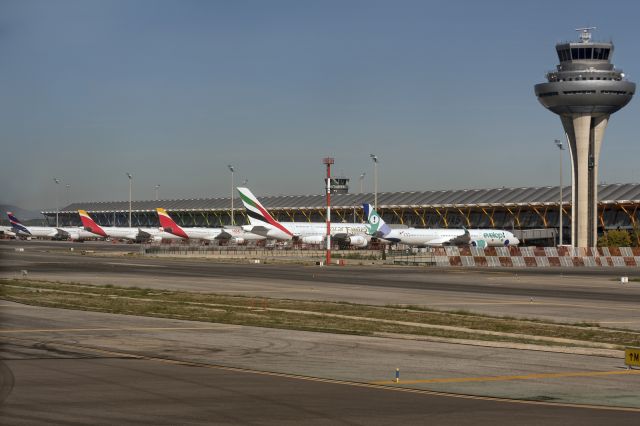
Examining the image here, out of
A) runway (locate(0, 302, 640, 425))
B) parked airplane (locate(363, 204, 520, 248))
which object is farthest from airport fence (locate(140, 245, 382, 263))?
runway (locate(0, 302, 640, 425))

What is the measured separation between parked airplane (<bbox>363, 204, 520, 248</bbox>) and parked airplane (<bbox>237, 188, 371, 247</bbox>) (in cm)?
403

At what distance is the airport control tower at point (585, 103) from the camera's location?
513 ft

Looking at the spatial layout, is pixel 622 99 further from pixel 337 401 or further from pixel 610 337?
pixel 337 401

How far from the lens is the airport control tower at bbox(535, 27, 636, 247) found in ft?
513

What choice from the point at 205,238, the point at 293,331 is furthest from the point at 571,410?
the point at 205,238

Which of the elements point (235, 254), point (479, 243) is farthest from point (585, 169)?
point (235, 254)

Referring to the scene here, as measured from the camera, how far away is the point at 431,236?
139 metres

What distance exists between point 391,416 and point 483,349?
12016 millimetres

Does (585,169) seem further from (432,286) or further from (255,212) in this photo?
(432,286)

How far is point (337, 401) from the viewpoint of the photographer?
708 inches

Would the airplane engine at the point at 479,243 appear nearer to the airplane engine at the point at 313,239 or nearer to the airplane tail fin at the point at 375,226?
the airplane tail fin at the point at 375,226

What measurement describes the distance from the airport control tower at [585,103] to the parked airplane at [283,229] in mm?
44965

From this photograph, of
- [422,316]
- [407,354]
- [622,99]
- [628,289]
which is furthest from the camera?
[622,99]

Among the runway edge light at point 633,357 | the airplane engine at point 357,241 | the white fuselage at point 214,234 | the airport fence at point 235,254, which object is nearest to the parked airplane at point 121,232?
the white fuselage at point 214,234
